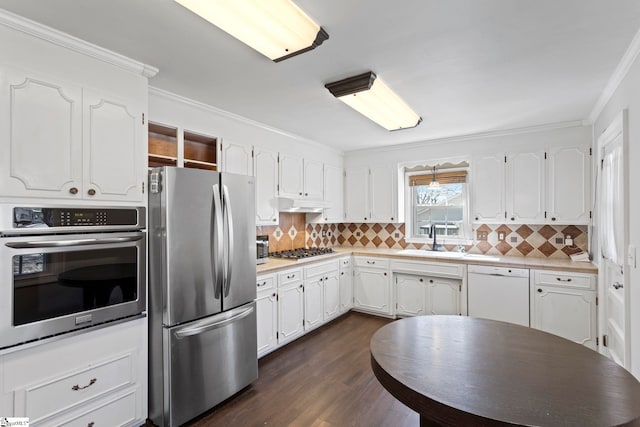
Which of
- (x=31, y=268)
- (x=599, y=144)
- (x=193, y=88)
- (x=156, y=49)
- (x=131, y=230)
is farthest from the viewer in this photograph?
(x=599, y=144)

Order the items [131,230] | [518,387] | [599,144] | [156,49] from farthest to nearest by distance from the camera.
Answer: [599,144] < [131,230] < [156,49] < [518,387]

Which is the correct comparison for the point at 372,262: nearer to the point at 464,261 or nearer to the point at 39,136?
the point at 464,261

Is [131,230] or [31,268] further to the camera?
[131,230]

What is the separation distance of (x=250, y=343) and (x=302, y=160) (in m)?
2.30

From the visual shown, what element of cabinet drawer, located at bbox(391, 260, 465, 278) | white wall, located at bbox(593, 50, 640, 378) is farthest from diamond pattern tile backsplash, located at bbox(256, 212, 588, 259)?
white wall, located at bbox(593, 50, 640, 378)

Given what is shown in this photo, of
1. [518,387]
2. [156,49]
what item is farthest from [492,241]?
[156,49]

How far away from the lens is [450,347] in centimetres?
140

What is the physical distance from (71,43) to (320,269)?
2.91 meters

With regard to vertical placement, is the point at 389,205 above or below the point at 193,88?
below

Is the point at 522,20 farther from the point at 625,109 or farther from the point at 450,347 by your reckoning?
the point at 450,347

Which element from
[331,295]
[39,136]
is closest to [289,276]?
[331,295]

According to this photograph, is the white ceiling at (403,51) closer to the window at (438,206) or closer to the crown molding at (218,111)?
the crown molding at (218,111)

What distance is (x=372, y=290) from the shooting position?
4.22 m

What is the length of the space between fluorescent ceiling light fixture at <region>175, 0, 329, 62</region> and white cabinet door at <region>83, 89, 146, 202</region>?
0.91m
